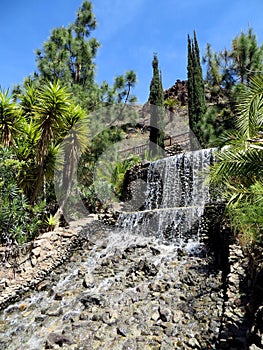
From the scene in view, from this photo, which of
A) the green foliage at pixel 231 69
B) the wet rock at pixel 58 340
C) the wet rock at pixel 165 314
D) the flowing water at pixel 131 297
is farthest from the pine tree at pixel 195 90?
the wet rock at pixel 58 340

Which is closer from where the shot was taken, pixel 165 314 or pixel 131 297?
Result: pixel 165 314

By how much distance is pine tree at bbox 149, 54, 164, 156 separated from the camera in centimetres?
1778

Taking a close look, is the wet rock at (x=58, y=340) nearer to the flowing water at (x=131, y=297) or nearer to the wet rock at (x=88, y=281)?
the flowing water at (x=131, y=297)

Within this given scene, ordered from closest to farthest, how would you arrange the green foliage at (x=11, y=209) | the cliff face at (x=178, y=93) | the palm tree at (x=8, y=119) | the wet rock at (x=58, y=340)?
1. the wet rock at (x=58, y=340)
2. the green foliage at (x=11, y=209)
3. the palm tree at (x=8, y=119)
4. the cliff face at (x=178, y=93)

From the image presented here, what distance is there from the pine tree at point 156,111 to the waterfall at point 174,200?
6077 millimetres

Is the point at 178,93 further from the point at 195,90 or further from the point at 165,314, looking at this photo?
the point at 165,314

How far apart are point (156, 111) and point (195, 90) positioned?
3990 millimetres

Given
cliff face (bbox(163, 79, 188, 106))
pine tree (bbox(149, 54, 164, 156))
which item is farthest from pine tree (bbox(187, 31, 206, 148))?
cliff face (bbox(163, 79, 188, 106))

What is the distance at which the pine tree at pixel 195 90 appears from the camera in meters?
16.4

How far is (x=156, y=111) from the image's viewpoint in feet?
67.3

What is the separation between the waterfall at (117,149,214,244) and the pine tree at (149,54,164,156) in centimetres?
608

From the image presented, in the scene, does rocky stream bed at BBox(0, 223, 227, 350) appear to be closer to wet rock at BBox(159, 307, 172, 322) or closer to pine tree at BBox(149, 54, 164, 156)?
→ wet rock at BBox(159, 307, 172, 322)

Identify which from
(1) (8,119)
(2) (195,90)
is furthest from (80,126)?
(2) (195,90)

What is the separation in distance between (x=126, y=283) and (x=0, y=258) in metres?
3.10
